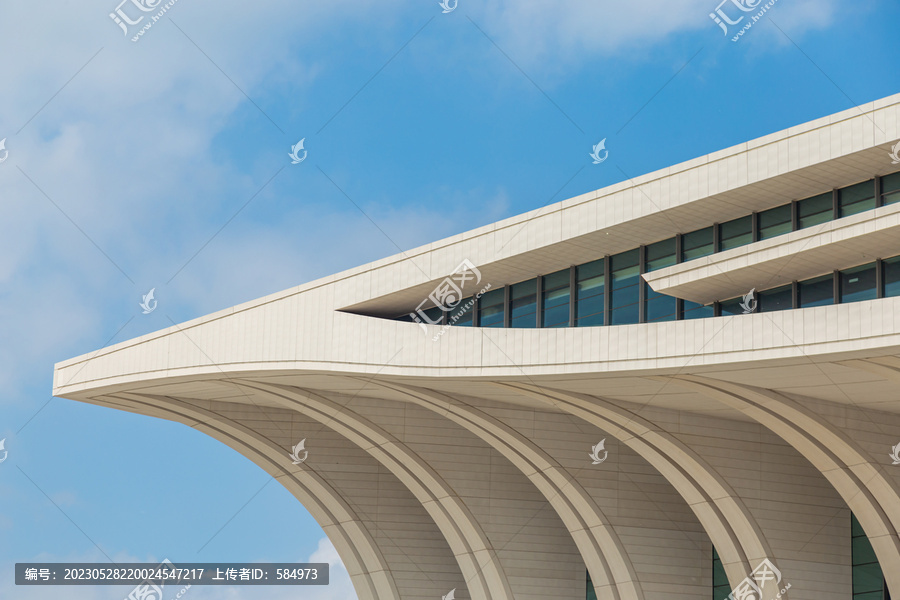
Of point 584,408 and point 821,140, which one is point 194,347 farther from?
point 821,140

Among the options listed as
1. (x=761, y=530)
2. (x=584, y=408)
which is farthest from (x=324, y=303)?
(x=761, y=530)

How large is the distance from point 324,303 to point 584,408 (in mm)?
6852

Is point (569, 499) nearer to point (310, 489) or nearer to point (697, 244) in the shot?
point (697, 244)

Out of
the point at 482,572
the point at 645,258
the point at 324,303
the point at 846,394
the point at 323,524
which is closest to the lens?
the point at 846,394

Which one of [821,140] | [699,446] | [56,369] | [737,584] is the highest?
[821,140]

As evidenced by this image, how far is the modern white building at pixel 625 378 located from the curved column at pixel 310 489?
15 cm

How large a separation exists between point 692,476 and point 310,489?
14.1m

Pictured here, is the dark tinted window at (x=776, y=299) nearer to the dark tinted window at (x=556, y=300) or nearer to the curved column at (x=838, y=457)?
the curved column at (x=838, y=457)

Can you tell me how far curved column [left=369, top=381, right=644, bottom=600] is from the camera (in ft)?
92.4

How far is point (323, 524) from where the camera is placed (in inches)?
1442

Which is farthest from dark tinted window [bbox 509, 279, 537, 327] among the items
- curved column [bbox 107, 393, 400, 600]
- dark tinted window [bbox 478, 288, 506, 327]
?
curved column [bbox 107, 393, 400, 600]

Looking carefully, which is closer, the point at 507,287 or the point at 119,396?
the point at 507,287

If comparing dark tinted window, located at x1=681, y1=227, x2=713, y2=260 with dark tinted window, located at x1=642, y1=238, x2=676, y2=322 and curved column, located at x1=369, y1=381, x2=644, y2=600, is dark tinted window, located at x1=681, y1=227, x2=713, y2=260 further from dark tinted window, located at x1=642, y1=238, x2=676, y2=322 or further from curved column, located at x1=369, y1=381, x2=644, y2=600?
curved column, located at x1=369, y1=381, x2=644, y2=600
